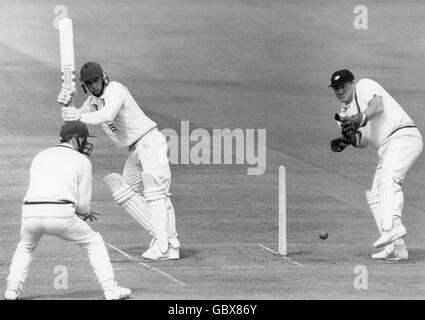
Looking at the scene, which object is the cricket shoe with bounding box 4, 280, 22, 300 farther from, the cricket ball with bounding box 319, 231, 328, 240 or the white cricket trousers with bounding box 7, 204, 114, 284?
the cricket ball with bounding box 319, 231, 328, 240

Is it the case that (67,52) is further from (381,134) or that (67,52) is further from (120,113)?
(381,134)

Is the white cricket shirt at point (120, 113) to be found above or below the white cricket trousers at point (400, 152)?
above

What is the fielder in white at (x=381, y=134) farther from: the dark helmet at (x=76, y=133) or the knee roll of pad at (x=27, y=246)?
the knee roll of pad at (x=27, y=246)

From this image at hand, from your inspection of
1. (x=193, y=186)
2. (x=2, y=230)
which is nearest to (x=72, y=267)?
(x=2, y=230)

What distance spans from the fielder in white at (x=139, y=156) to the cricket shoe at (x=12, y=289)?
295 centimetres

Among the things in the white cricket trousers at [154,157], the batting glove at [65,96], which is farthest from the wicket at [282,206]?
the batting glove at [65,96]

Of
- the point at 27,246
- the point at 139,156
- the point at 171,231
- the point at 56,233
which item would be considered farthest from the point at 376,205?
the point at 27,246

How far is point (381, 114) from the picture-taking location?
52.6 ft

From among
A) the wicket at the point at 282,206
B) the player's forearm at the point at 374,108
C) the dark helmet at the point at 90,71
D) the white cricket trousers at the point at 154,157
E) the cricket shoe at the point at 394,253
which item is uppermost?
the dark helmet at the point at 90,71

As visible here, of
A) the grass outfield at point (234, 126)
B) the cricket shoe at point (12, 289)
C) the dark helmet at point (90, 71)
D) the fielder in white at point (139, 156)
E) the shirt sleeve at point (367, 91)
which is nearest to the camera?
the cricket shoe at point (12, 289)

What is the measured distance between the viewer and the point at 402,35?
120ft

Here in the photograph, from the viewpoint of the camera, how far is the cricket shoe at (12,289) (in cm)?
1295

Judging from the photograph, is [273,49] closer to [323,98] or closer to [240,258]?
[323,98]
